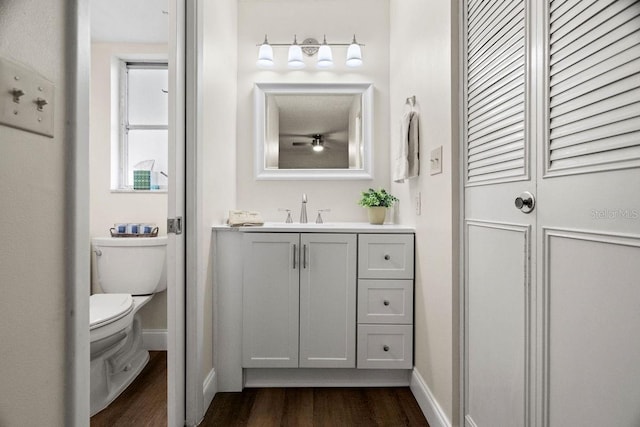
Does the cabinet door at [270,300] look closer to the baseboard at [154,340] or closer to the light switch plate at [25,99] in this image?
the baseboard at [154,340]

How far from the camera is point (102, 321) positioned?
1633mm

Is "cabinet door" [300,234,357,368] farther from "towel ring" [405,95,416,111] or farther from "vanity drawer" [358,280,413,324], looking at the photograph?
"towel ring" [405,95,416,111]

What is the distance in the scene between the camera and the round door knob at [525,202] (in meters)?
0.97

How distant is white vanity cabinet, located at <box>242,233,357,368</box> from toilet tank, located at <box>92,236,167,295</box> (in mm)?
783

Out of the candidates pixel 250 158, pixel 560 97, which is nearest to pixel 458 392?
pixel 560 97

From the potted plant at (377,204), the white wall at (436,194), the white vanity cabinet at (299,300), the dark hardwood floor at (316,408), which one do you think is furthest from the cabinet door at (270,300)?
the white wall at (436,194)

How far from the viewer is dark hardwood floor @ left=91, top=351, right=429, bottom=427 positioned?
1645 millimetres

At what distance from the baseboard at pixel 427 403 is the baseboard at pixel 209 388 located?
1.04 metres

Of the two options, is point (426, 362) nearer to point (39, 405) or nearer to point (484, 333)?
point (484, 333)

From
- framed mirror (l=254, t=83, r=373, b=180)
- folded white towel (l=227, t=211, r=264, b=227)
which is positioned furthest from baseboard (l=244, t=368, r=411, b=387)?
framed mirror (l=254, t=83, r=373, b=180)

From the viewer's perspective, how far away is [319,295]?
192 cm

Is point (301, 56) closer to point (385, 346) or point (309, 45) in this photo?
point (309, 45)

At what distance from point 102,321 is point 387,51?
234 cm

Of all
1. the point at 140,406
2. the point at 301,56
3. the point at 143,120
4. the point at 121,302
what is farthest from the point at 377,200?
the point at 143,120
